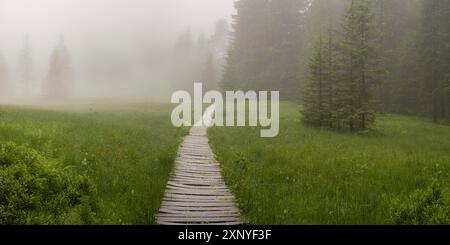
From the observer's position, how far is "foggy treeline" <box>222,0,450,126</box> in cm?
2870

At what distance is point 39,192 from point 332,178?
321 inches

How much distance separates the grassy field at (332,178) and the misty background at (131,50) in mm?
64525

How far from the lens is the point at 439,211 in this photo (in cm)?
877

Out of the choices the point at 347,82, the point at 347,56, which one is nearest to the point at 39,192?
the point at 347,82

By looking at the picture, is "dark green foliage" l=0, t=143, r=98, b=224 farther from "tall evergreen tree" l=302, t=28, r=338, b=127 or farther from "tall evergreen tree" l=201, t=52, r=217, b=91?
"tall evergreen tree" l=201, t=52, r=217, b=91

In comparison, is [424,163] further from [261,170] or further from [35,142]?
[35,142]

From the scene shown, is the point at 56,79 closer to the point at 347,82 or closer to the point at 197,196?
the point at 347,82

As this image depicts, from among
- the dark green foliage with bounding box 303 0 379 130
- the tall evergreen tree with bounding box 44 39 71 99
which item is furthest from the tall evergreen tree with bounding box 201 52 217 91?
the dark green foliage with bounding box 303 0 379 130

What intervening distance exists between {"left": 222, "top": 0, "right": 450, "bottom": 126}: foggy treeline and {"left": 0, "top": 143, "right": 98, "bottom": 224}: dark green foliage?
70.4 ft

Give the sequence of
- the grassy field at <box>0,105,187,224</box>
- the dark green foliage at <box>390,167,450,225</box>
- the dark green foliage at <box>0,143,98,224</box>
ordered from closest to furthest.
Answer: the dark green foliage at <box>0,143,98,224</box> < the dark green foliage at <box>390,167,450,225</box> < the grassy field at <box>0,105,187,224</box>
